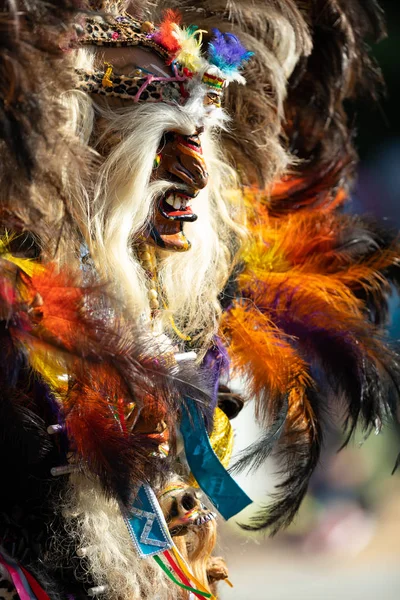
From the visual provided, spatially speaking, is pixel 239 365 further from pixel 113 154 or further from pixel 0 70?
pixel 0 70

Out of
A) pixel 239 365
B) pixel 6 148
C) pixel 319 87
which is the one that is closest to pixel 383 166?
pixel 319 87

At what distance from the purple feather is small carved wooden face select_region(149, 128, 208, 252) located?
12 cm

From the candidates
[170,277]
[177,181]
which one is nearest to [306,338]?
[170,277]

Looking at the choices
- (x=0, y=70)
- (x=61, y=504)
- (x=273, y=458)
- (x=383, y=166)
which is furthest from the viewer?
(x=383, y=166)

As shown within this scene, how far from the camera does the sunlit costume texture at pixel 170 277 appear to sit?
127cm

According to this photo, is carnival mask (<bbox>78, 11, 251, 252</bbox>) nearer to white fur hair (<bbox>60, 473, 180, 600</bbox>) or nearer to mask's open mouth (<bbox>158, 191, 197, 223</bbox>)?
mask's open mouth (<bbox>158, 191, 197, 223</bbox>)

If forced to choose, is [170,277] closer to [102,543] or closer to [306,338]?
[306,338]

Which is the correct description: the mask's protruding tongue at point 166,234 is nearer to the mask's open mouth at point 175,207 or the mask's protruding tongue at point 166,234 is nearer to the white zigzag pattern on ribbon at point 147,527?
the mask's open mouth at point 175,207

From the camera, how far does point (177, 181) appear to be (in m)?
1.57

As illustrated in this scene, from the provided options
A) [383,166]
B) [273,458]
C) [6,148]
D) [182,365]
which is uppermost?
[6,148]

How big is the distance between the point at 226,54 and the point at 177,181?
24 cm

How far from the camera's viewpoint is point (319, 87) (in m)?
2.01

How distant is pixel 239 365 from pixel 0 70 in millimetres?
860

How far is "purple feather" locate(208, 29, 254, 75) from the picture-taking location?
5.09 feet
